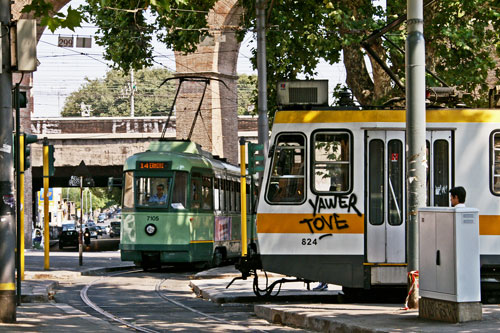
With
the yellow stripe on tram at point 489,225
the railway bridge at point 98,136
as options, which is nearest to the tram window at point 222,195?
the yellow stripe on tram at point 489,225

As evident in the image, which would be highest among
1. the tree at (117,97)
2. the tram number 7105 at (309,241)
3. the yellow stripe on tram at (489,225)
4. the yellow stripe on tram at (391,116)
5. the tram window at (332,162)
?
the tree at (117,97)

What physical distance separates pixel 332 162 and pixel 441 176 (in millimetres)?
1722

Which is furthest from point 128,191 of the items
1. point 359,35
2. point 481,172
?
point 481,172

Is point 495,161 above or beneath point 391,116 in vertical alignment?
beneath

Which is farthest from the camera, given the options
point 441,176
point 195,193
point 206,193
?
point 206,193

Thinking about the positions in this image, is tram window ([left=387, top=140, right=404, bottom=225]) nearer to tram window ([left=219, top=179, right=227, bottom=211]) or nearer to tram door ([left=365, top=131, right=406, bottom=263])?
tram door ([left=365, top=131, right=406, bottom=263])

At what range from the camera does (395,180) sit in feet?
50.9

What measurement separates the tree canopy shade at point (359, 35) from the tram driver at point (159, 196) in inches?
181

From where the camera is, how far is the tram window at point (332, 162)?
15.5 m

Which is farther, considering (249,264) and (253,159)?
(253,159)

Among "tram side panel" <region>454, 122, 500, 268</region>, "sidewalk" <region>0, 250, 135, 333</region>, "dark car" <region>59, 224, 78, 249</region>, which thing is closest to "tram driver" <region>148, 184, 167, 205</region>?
"sidewalk" <region>0, 250, 135, 333</region>

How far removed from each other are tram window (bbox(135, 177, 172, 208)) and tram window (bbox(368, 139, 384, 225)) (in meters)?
11.2

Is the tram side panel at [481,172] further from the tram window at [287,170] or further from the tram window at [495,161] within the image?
the tram window at [287,170]

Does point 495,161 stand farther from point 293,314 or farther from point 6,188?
point 6,188
